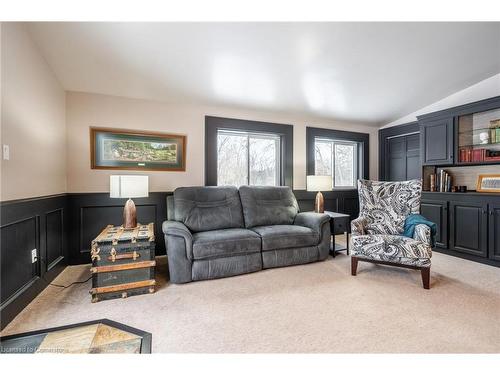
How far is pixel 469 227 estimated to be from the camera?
2.99m

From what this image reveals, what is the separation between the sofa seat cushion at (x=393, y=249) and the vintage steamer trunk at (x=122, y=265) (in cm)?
214

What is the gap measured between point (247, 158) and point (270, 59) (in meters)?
1.64

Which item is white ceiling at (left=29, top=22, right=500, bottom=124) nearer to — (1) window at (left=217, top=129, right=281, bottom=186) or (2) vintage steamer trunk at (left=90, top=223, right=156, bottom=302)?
(1) window at (left=217, top=129, right=281, bottom=186)

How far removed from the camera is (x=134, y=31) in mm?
2008

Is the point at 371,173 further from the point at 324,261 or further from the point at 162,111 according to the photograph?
the point at 162,111

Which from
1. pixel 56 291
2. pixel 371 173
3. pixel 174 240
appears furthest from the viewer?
pixel 371 173

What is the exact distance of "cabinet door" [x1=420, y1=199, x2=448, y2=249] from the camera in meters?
3.23

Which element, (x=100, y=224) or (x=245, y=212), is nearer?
(x=100, y=224)

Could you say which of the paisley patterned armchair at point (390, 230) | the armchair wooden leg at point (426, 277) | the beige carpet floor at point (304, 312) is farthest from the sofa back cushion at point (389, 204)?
the armchair wooden leg at point (426, 277)

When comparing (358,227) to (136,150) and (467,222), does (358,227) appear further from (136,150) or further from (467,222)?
(136,150)

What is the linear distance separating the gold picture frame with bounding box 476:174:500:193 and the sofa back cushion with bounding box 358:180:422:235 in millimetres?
944

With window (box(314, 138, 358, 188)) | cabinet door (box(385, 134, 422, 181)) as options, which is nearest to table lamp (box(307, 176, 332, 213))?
window (box(314, 138, 358, 188))

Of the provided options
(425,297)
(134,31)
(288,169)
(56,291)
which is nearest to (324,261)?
(425,297)

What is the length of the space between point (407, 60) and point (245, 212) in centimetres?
261
